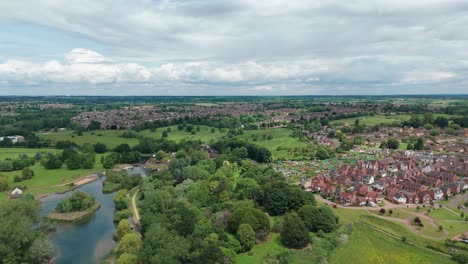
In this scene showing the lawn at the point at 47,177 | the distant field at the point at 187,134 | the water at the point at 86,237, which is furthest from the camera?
the distant field at the point at 187,134

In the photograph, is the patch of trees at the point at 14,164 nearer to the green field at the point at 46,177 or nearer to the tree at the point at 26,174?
the green field at the point at 46,177

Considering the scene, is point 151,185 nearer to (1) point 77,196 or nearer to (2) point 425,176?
(1) point 77,196

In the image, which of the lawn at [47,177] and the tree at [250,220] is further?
the lawn at [47,177]

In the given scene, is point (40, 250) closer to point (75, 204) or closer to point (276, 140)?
point (75, 204)

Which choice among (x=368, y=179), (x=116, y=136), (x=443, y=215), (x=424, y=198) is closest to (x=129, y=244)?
(x=443, y=215)

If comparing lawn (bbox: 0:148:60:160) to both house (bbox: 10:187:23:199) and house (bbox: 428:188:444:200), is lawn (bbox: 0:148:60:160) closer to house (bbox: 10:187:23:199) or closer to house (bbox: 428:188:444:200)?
house (bbox: 10:187:23:199)

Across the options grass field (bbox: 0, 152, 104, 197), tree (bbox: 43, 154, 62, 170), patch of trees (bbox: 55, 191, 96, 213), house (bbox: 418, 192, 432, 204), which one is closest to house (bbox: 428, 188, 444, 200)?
house (bbox: 418, 192, 432, 204)

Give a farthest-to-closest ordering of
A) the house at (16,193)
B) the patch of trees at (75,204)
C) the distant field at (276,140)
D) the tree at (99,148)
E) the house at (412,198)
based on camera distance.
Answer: the tree at (99,148) → the distant field at (276,140) → the house at (16,193) → the house at (412,198) → the patch of trees at (75,204)

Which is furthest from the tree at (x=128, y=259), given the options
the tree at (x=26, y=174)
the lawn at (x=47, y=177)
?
the tree at (x=26, y=174)
